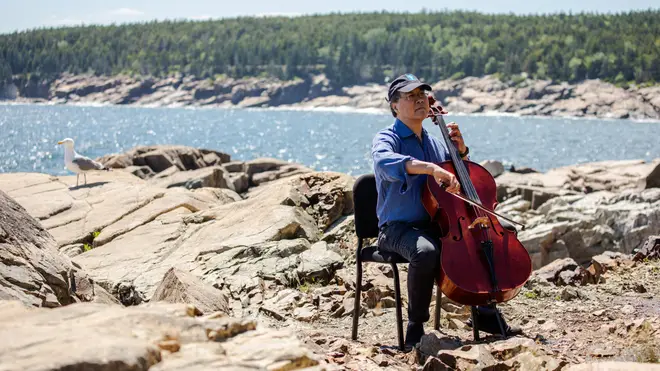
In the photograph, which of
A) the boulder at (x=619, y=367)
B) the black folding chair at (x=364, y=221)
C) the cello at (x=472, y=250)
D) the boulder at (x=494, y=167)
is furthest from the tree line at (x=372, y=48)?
the boulder at (x=619, y=367)

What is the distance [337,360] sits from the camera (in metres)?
4.61

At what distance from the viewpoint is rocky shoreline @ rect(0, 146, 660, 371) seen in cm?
304

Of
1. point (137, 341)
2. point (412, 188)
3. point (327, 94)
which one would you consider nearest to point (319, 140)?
point (412, 188)

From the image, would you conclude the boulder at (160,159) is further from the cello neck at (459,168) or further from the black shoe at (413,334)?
the black shoe at (413,334)

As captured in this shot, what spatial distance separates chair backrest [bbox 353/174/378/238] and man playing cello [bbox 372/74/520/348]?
245mm

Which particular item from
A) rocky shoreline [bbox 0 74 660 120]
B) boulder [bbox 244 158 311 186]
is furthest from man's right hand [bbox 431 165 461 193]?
rocky shoreline [bbox 0 74 660 120]

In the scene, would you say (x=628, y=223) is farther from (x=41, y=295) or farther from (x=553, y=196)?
(x=41, y=295)

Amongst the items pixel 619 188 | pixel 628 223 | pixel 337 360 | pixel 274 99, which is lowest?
pixel 274 99

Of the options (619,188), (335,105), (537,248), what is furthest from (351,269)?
(335,105)

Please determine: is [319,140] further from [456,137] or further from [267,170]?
[456,137]

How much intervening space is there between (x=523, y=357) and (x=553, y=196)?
48.9ft

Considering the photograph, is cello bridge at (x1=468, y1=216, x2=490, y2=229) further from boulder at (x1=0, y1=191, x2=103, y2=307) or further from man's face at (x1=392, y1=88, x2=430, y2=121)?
boulder at (x1=0, y1=191, x2=103, y2=307)

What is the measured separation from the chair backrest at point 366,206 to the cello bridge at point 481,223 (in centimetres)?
98

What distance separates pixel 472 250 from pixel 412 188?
0.61 metres
